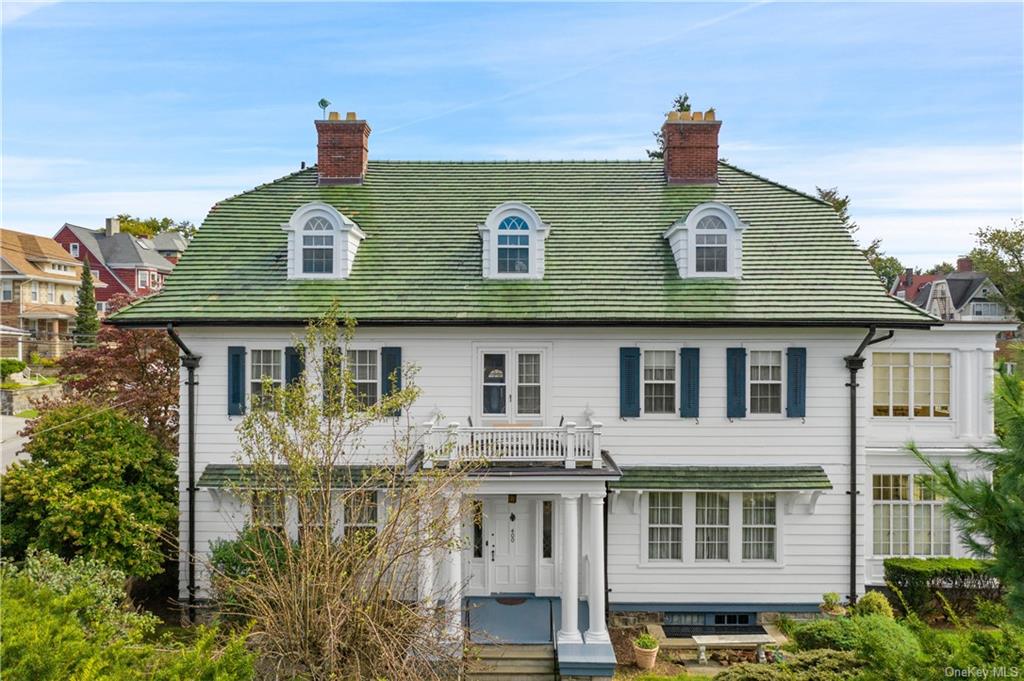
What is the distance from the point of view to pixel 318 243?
16531 millimetres

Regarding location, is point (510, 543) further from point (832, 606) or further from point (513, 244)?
point (832, 606)

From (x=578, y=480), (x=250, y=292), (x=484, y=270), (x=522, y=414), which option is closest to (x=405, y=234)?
(x=484, y=270)

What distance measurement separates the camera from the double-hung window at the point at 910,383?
16562 millimetres

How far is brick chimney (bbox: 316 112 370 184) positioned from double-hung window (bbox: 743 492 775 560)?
1324 cm

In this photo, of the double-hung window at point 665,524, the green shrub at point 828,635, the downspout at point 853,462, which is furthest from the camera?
the double-hung window at point 665,524

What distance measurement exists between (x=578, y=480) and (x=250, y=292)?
8820 millimetres

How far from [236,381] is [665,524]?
10425mm

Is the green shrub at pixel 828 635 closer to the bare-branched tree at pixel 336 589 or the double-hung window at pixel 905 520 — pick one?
the double-hung window at pixel 905 520

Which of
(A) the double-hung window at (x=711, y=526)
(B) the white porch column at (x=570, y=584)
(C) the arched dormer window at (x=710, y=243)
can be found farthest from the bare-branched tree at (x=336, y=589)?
(C) the arched dormer window at (x=710, y=243)

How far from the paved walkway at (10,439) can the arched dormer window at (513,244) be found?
902 inches

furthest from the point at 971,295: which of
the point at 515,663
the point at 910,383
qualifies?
the point at 515,663

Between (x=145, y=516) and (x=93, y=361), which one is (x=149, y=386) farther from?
(x=145, y=516)

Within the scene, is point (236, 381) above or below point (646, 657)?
above

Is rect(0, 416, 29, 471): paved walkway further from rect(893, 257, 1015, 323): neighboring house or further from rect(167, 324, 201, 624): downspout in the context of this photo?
rect(893, 257, 1015, 323): neighboring house
